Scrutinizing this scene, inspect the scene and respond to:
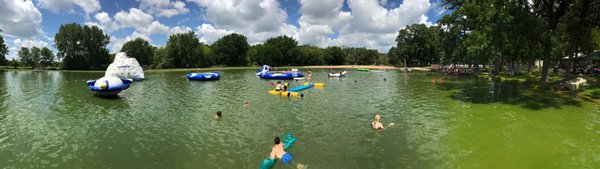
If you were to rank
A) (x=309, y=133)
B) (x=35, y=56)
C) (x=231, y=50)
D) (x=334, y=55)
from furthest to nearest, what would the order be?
(x=334, y=55), (x=231, y=50), (x=35, y=56), (x=309, y=133)

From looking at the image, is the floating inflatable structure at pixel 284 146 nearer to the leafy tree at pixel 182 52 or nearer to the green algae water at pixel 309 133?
the green algae water at pixel 309 133

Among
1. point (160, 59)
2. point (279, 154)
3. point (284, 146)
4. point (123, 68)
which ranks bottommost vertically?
point (284, 146)

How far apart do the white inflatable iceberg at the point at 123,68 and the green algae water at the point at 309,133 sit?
795 inches

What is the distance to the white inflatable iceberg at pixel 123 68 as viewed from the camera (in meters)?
48.5

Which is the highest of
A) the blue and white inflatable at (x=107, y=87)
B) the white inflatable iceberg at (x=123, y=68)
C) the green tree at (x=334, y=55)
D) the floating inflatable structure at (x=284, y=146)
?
the green tree at (x=334, y=55)

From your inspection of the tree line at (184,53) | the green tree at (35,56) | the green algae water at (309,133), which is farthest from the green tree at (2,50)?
the green algae water at (309,133)

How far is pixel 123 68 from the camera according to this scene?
49.3 metres

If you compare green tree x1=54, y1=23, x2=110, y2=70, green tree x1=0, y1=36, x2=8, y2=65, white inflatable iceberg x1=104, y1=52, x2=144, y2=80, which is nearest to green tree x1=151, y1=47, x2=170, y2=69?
green tree x1=54, y1=23, x2=110, y2=70

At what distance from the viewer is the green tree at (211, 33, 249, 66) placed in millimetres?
132750

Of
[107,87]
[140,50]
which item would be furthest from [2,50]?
[107,87]

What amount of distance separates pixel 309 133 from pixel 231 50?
11969cm

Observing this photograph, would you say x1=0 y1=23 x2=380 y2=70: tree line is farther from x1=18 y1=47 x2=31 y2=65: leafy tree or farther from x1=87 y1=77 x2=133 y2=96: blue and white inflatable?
x1=87 y1=77 x2=133 y2=96: blue and white inflatable

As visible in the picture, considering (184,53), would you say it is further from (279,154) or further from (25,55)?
(279,154)

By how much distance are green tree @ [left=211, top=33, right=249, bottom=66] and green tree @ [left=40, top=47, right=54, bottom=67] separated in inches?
2328
